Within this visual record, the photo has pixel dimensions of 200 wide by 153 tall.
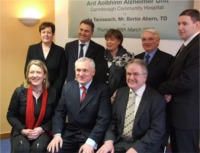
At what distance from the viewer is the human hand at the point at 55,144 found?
233cm

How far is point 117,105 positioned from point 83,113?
32cm

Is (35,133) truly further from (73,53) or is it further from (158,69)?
(158,69)

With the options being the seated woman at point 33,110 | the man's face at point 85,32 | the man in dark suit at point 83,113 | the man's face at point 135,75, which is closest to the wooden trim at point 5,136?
the seated woman at point 33,110

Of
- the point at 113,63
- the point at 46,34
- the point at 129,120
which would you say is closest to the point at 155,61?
the point at 113,63

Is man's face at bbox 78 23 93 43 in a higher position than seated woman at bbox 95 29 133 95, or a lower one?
higher

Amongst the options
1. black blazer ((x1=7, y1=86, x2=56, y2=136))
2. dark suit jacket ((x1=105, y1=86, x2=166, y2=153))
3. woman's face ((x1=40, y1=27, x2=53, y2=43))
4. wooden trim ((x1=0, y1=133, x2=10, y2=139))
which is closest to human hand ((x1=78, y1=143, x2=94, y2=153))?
dark suit jacket ((x1=105, y1=86, x2=166, y2=153))

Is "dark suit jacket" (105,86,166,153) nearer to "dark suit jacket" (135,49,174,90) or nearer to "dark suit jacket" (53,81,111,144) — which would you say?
"dark suit jacket" (53,81,111,144)

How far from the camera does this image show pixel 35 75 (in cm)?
258

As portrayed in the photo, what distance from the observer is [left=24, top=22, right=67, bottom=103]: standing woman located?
3.09 m

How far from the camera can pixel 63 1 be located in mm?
4117

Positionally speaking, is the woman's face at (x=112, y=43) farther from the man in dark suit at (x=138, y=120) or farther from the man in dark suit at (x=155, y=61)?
the man in dark suit at (x=138, y=120)

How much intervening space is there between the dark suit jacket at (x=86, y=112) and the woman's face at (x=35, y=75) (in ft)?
0.96

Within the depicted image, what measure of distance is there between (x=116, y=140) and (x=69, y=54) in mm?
1319

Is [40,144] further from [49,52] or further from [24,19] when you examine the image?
[24,19]
